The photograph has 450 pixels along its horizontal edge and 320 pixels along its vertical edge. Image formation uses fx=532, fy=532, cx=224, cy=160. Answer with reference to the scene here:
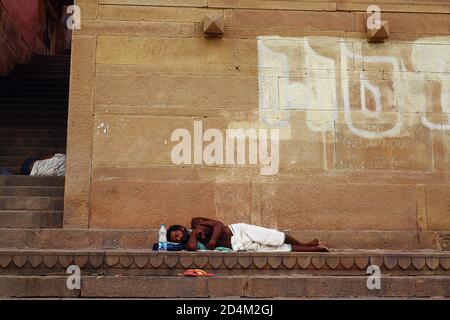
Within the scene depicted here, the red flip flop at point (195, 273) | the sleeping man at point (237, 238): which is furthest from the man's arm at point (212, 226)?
the red flip flop at point (195, 273)

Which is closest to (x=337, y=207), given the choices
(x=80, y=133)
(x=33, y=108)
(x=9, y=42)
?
(x=80, y=133)

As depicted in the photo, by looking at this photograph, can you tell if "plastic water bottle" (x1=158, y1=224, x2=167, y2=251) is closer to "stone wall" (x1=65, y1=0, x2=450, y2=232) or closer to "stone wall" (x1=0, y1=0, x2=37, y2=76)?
"stone wall" (x1=65, y1=0, x2=450, y2=232)

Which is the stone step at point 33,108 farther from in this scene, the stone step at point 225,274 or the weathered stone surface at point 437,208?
the weathered stone surface at point 437,208

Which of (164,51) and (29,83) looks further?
(29,83)

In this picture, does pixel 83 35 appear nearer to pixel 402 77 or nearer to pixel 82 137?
pixel 82 137

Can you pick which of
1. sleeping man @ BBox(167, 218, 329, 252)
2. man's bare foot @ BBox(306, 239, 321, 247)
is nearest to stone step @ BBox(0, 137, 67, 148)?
sleeping man @ BBox(167, 218, 329, 252)

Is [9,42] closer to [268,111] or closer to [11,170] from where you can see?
[11,170]

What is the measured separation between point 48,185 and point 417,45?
5881 mm

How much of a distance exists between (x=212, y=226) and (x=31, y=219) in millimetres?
2505

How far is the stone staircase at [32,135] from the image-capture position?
7.34m

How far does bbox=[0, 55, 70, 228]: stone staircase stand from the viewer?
24.1 feet

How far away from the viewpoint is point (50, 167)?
8250mm

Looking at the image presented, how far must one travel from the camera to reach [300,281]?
5812 mm

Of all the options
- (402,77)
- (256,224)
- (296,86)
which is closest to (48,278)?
(256,224)
